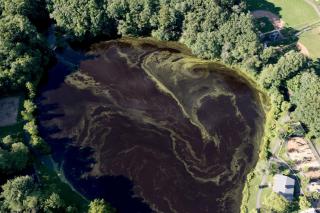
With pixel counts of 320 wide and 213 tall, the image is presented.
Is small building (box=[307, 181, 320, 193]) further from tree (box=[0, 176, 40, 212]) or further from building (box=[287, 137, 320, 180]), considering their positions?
tree (box=[0, 176, 40, 212])

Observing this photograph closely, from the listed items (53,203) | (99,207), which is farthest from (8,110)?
(99,207)

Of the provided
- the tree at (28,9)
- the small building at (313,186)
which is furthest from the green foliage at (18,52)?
the small building at (313,186)

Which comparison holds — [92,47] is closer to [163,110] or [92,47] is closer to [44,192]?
[163,110]

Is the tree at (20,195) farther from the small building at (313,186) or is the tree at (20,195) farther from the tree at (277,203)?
the small building at (313,186)

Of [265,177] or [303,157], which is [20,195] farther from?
[303,157]

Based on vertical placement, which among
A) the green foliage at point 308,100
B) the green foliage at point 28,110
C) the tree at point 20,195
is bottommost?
the tree at point 20,195

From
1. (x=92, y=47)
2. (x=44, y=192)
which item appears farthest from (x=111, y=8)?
(x=44, y=192)
